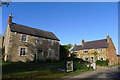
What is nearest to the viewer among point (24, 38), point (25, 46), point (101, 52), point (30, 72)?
point (30, 72)

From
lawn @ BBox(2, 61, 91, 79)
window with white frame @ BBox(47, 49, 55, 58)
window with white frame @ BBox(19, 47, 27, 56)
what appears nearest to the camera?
lawn @ BBox(2, 61, 91, 79)

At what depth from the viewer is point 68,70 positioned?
13797 millimetres

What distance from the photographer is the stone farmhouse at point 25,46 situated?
2073 centimetres

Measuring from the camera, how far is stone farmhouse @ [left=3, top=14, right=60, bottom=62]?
20.7 meters

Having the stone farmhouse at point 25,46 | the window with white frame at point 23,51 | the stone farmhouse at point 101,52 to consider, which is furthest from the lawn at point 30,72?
the stone farmhouse at point 101,52

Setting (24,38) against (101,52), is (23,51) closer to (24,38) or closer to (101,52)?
(24,38)

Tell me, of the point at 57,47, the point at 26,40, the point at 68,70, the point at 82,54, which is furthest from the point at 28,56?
the point at 82,54

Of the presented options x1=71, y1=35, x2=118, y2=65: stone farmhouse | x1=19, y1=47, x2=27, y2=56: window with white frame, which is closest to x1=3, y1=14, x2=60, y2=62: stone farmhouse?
x1=19, y1=47, x2=27, y2=56: window with white frame

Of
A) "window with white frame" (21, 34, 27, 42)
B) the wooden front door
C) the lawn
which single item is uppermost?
"window with white frame" (21, 34, 27, 42)

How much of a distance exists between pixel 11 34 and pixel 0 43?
27.7 ft

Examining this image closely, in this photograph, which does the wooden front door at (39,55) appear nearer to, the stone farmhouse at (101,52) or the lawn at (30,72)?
the lawn at (30,72)

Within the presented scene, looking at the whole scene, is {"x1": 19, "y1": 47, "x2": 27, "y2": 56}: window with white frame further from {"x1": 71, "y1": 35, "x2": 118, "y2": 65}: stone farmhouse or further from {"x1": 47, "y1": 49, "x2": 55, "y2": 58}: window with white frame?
{"x1": 71, "y1": 35, "x2": 118, "y2": 65}: stone farmhouse

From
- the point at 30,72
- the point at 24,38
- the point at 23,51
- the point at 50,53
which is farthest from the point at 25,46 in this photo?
the point at 30,72

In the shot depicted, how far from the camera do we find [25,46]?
74.2 ft
